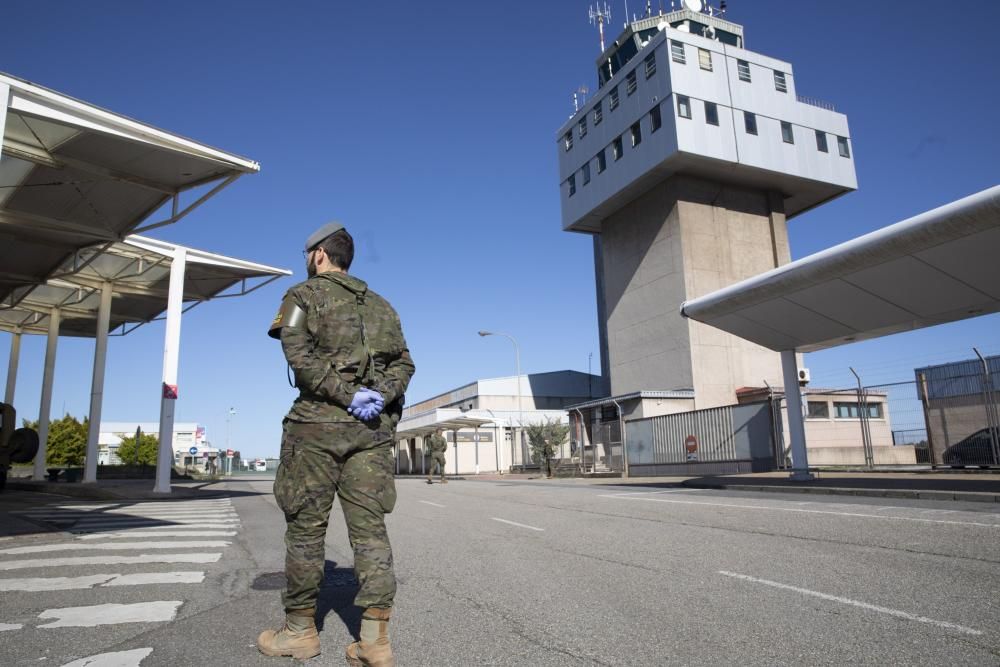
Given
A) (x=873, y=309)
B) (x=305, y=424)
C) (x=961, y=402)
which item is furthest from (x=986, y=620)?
(x=961, y=402)

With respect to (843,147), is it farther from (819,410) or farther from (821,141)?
(819,410)

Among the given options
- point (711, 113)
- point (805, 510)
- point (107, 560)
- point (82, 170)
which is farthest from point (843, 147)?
point (107, 560)

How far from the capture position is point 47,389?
94.6ft

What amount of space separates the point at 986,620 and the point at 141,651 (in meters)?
4.47

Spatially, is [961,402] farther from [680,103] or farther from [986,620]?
[680,103]

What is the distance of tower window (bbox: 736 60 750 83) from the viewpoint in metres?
43.8

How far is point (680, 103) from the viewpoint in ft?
134

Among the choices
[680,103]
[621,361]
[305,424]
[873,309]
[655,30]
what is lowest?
[305,424]

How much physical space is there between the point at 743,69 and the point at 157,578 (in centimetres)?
4751

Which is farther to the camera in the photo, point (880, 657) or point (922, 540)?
point (922, 540)

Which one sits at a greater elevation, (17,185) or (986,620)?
(17,185)

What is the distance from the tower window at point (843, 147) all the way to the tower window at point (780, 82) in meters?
5.41

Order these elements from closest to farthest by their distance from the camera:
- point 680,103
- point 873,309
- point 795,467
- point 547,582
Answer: point 547,582 → point 873,309 → point 795,467 → point 680,103

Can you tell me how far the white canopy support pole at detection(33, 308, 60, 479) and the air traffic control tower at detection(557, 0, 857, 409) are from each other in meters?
32.5
